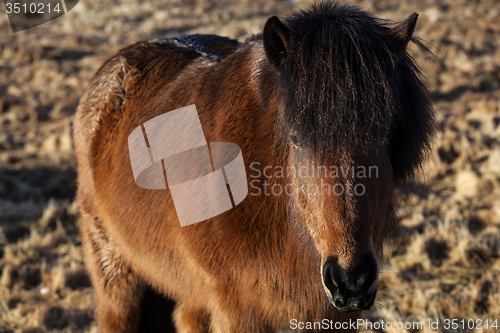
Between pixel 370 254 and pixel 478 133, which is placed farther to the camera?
pixel 478 133

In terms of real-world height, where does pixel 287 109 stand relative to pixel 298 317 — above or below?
above

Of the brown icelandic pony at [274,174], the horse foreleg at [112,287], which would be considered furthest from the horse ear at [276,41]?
the horse foreleg at [112,287]

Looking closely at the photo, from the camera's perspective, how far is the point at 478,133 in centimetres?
831

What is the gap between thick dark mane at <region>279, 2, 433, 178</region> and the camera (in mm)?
1767

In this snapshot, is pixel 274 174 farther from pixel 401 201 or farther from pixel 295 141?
pixel 401 201

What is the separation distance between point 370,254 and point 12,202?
7.52 meters

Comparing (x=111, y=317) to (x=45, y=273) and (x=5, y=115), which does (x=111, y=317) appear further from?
(x=5, y=115)

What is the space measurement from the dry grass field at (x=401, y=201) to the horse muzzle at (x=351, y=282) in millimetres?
1090

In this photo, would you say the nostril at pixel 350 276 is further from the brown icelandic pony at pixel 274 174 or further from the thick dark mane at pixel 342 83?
the thick dark mane at pixel 342 83

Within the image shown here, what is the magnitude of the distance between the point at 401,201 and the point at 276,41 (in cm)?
350

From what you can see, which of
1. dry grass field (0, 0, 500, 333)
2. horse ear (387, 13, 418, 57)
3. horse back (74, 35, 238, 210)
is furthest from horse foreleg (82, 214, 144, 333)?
horse ear (387, 13, 418, 57)

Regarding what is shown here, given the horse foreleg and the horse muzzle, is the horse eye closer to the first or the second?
the horse muzzle

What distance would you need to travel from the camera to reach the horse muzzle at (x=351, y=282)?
5.52ft

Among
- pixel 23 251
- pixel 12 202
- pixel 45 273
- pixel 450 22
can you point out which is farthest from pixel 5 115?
pixel 450 22
